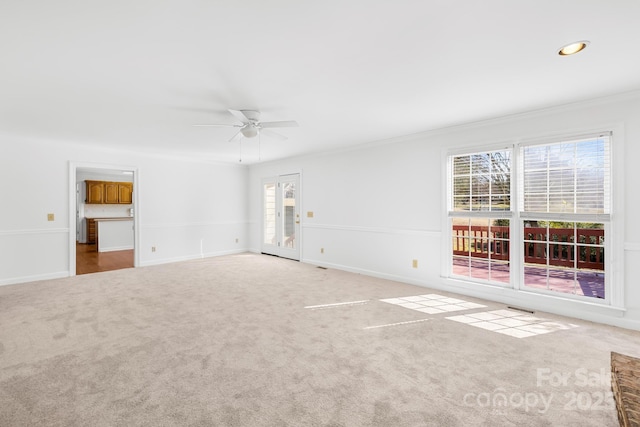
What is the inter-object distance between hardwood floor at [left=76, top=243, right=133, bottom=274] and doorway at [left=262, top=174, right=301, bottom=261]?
315 centimetres

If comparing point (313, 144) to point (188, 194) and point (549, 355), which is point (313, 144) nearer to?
point (188, 194)

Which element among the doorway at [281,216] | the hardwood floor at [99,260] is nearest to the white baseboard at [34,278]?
the hardwood floor at [99,260]

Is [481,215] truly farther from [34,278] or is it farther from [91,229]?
[91,229]

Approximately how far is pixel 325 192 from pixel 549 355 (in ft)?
14.9

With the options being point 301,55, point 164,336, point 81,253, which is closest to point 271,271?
point 164,336

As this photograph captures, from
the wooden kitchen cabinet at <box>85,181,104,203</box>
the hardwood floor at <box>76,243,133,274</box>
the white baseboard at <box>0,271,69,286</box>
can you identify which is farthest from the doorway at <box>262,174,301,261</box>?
the wooden kitchen cabinet at <box>85,181,104,203</box>

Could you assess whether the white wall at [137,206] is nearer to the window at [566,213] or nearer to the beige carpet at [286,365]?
the beige carpet at [286,365]

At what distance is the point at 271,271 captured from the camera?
19.2ft

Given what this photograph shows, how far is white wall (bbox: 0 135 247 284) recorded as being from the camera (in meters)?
4.96

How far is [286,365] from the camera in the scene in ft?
7.83

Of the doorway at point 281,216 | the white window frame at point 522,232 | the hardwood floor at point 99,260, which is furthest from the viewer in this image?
the doorway at point 281,216

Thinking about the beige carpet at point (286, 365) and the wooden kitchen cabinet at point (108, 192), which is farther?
the wooden kitchen cabinet at point (108, 192)

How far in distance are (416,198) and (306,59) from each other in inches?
123

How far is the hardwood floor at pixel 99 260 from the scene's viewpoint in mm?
6254
